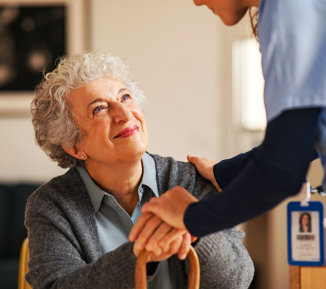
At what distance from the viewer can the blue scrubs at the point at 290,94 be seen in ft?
3.07

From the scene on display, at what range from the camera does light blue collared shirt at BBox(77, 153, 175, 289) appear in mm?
1671

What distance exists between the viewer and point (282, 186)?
3.18ft

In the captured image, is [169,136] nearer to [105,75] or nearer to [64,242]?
[105,75]

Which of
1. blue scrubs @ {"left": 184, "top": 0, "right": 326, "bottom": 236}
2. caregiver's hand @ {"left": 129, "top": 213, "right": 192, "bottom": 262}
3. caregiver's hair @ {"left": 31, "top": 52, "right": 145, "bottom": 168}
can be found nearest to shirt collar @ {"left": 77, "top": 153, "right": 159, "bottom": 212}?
caregiver's hair @ {"left": 31, "top": 52, "right": 145, "bottom": 168}

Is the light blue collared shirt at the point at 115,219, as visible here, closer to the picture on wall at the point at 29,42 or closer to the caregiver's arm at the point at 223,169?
the caregiver's arm at the point at 223,169

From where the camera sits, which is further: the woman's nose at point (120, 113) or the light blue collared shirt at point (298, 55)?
the woman's nose at point (120, 113)

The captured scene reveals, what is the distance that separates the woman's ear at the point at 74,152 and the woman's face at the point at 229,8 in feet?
2.55

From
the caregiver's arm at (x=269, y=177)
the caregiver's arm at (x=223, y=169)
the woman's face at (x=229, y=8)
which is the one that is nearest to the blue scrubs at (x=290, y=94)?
the caregiver's arm at (x=269, y=177)

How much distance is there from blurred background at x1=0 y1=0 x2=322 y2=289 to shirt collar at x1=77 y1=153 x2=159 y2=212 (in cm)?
241

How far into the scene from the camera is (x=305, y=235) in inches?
56.0

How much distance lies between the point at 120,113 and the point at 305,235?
0.67 meters

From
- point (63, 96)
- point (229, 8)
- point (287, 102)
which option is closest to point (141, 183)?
point (63, 96)

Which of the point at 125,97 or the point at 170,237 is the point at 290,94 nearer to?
the point at 170,237

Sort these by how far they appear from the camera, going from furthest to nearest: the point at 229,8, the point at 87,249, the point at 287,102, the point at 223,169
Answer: the point at 223,169
the point at 87,249
the point at 229,8
the point at 287,102
